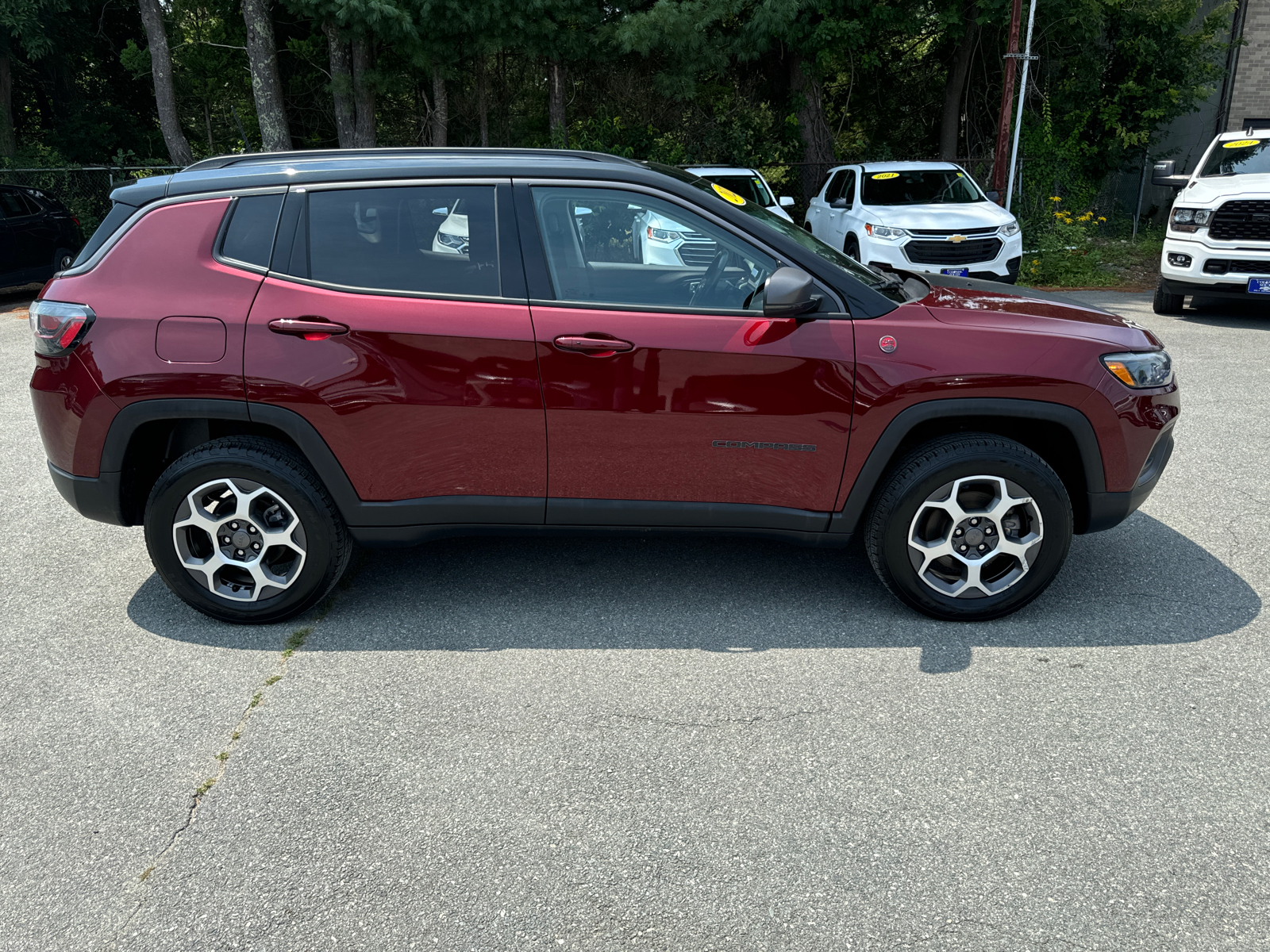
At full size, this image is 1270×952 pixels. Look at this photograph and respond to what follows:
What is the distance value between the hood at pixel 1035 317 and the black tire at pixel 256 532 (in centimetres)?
254

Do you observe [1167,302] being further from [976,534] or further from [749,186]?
[976,534]

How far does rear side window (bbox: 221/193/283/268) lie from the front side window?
3.36 feet

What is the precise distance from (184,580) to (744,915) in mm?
2623

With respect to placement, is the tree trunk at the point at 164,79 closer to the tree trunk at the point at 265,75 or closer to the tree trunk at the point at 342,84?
the tree trunk at the point at 265,75

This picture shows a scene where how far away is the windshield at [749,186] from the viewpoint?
13.4m

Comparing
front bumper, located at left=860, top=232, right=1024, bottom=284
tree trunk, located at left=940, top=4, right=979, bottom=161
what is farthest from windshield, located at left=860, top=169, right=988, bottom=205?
tree trunk, located at left=940, top=4, right=979, bottom=161

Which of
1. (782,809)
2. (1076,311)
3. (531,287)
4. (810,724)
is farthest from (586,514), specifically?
(1076,311)

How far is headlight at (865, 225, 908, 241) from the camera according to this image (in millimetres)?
12125

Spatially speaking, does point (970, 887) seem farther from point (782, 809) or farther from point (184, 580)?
point (184, 580)

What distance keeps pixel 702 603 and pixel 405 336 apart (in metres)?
1.64

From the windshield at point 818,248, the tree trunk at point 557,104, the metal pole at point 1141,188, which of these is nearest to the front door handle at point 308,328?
the windshield at point 818,248

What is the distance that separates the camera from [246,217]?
3.76m

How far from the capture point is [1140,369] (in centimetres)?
381

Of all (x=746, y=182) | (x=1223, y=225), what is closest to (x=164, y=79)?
(x=746, y=182)
